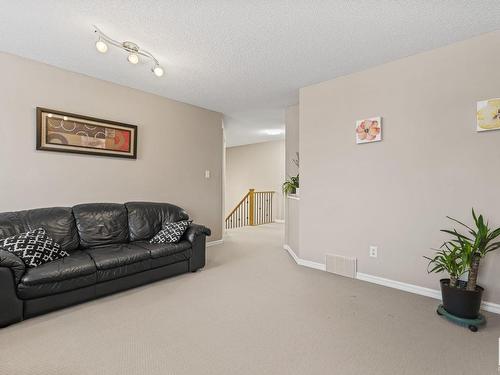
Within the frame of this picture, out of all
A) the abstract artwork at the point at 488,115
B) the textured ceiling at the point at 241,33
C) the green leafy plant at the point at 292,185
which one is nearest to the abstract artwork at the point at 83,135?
the textured ceiling at the point at 241,33

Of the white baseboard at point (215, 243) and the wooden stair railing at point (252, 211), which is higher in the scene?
the wooden stair railing at point (252, 211)

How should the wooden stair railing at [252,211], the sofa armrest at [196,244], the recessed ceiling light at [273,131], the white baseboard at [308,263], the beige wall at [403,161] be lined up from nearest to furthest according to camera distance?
the beige wall at [403,161] → the sofa armrest at [196,244] → the white baseboard at [308,263] → the recessed ceiling light at [273,131] → the wooden stair railing at [252,211]

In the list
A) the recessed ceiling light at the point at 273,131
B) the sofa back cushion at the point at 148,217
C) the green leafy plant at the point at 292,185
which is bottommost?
the sofa back cushion at the point at 148,217

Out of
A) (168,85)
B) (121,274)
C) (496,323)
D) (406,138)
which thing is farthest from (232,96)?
(496,323)

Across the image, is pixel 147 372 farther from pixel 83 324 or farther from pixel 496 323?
pixel 496 323

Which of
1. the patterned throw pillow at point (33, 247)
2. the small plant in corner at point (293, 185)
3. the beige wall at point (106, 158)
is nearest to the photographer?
the patterned throw pillow at point (33, 247)

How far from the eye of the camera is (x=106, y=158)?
3551 mm

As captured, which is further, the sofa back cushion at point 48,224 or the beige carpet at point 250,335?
the sofa back cushion at point 48,224

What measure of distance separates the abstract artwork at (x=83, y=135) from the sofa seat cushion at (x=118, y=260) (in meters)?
1.28

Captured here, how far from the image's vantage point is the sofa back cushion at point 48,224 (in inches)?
A: 103

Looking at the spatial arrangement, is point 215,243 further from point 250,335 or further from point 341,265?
point 250,335

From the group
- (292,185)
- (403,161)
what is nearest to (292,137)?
(292,185)

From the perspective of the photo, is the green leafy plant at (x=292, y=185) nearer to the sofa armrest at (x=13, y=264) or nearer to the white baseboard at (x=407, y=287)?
the white baseboard at (x=407, y=287)

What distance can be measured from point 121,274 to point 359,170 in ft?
9.51
